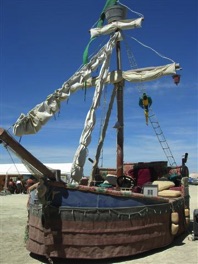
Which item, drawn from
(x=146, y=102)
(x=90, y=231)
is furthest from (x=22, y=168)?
(x=90, y=231)

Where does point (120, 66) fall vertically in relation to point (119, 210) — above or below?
above

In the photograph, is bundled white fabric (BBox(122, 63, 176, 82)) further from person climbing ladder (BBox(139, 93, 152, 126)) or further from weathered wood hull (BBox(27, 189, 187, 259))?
weathered wood hull (BBox(27, 189, 187, 259))

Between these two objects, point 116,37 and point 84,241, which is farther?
point 116,37

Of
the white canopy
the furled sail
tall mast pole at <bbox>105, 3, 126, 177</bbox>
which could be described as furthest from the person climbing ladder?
the white canopy

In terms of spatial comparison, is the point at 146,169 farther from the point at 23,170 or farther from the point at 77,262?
the point at 23,170

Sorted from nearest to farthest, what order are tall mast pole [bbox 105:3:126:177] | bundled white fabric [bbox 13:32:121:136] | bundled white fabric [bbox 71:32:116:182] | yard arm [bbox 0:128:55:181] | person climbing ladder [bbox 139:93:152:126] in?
yard arm [bbox 0:128:55:181] < bundled white fabric [bbox 13:32:121:136] < bundled white fabric [bbox 71:32:116:182] < tall mast pole [bbox 105:3:126:177] < person climbing ladder [bbox 139:93:152:126]

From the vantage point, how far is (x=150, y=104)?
1642 cm

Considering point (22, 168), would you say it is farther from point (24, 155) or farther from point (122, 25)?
point (24, 155)

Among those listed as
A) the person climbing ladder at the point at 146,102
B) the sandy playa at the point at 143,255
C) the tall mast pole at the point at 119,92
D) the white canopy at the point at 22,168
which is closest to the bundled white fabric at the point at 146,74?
the tall mast pole at the point at 119,92

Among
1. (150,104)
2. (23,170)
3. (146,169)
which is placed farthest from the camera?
(23,170)

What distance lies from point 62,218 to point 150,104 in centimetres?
967

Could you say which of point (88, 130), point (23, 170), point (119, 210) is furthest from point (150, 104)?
point (23, 170)

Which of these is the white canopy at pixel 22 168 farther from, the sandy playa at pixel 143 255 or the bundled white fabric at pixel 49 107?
the sandy playa at pixel 143 255

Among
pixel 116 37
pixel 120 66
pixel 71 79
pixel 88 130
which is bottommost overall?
pixel 88 130
